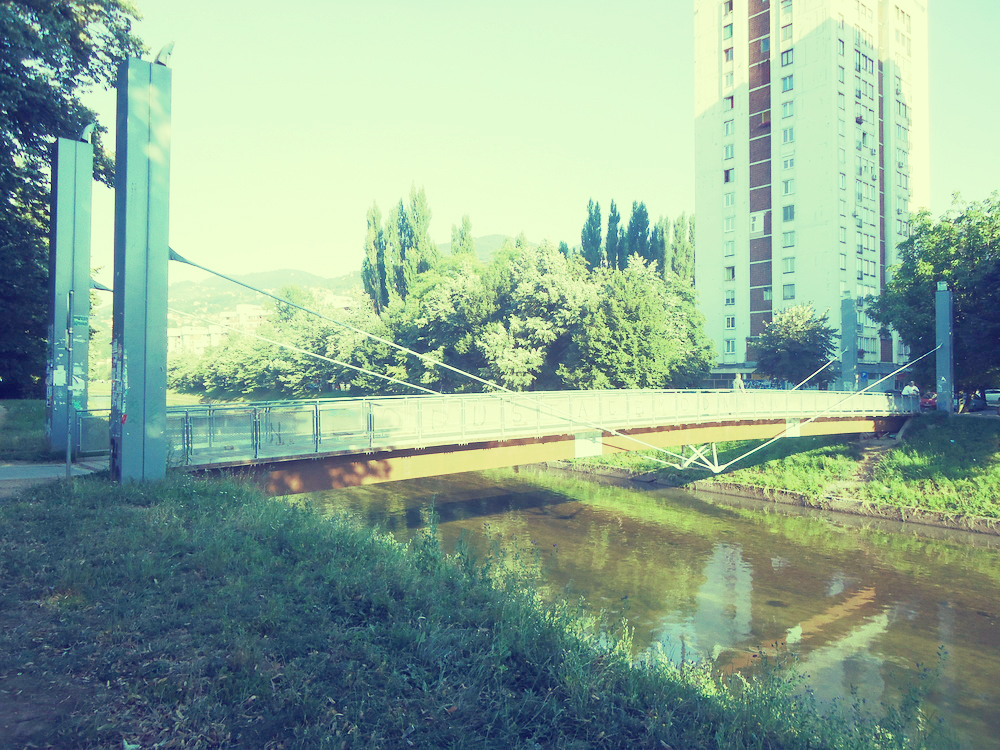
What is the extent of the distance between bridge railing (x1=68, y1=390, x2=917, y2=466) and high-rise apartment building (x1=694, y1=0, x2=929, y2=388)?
94.9ft

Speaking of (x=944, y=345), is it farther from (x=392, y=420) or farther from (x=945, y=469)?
(x=392, y=420)

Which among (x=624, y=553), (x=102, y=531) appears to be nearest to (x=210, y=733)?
(x=102, y=531)

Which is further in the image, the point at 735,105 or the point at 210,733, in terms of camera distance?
the point at 735,105

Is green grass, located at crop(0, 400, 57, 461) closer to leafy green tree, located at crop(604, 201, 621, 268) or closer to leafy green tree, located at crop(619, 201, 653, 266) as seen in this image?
leafy green tree, located at crop(604, 201, 621, 268)

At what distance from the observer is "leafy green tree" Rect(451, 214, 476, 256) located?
5882cm

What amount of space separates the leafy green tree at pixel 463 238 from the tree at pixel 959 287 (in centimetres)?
3490

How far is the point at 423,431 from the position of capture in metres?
14.5

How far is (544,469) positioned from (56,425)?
78.7 ft

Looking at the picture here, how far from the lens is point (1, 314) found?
21188 mm

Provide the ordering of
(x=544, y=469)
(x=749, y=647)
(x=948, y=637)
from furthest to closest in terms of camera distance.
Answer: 1. (x=544, y=469)
2. (x=948, y=637)
3. (x=749, y=647)

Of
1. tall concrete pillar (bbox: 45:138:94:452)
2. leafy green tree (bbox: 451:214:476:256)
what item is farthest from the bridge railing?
leafy green tree (bbox: 451:214:476:256)

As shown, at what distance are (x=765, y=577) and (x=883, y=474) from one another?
1226cm

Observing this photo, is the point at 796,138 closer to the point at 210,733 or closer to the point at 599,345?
the point at 599,345

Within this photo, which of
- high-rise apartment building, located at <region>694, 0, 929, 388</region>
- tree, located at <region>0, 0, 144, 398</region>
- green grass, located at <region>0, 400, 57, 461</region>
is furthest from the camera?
high-rise apartment building, located at <region>694, 0, 929, 388</region>
